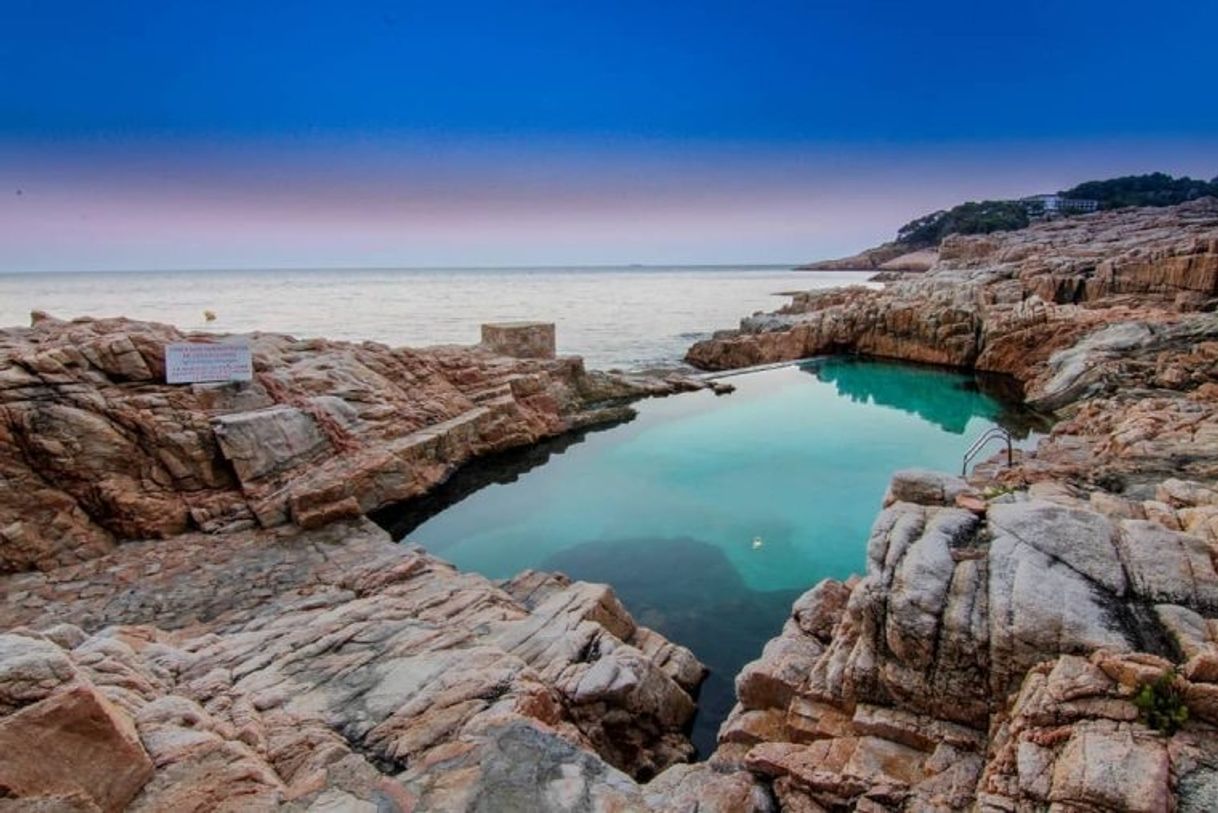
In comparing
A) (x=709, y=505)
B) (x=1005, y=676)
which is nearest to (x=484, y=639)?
(x=1005, y=676)

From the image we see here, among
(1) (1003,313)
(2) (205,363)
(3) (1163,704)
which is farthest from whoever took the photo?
(1) (1003,313)

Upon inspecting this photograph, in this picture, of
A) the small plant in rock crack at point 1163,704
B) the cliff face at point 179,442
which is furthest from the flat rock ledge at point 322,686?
the small plant in rock crack at point 1163,704

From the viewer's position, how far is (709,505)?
15.7 meters

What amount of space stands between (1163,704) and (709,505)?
11656mm

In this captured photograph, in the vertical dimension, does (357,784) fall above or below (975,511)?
below

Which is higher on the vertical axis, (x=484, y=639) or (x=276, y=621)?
(x=484, y=639)

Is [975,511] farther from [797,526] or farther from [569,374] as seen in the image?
[569,374]

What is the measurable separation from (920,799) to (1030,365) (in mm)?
30169

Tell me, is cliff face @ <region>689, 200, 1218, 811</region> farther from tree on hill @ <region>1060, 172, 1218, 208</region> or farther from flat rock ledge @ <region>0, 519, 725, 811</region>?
tree on hill @ <region>1060, 172, 1218, 208</region>

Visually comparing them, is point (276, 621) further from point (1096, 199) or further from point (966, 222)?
point (1096, 199)

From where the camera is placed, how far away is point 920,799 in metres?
4.66

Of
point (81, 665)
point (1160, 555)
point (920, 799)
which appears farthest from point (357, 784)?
point (1160, 555)

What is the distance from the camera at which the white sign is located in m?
14.2

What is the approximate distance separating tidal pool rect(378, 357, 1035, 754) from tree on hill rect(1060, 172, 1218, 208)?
11713 centimetres
